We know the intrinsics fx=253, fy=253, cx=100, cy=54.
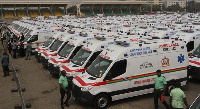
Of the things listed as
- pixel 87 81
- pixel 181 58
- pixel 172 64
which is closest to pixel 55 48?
pixel 87 81

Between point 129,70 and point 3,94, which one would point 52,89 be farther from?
point 129,70

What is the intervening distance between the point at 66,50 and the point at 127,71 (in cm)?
587

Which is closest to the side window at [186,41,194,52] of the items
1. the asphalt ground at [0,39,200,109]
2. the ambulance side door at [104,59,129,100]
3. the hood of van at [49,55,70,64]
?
the asphalt ground at [0,39,200,109]

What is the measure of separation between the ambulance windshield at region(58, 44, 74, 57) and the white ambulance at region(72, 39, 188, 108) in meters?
4.17

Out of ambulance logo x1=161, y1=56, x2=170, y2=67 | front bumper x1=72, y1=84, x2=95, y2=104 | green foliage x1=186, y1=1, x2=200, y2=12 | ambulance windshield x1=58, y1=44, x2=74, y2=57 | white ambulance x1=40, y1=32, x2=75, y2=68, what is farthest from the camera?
green foliage x1=186, y1=1, x2=200, y2=12

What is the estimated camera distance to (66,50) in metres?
14.5

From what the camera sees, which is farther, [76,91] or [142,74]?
[142,74]

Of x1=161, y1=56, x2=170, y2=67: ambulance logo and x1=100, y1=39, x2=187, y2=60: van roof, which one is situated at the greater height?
x1=100, y1=39, x2=187, y2=60: van roof

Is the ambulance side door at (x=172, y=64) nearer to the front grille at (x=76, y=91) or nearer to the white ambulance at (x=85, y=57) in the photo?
the white ambulance at (x=85, y=57)

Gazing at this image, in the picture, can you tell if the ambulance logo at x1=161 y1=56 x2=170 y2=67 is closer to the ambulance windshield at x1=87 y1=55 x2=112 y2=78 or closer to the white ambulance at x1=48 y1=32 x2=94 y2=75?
the ambulance windshield at x1=87 y1=55 x2=112 y2=78

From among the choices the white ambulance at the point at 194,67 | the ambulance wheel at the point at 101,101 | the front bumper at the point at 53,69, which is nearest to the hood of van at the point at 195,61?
the white ambulance at the point at 194,67

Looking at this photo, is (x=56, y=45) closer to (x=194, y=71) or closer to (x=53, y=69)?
(x=53, y=69)

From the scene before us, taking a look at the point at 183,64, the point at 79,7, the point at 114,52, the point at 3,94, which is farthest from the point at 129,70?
the point at 79,7

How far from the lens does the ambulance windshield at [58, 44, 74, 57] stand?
14.2 meters
